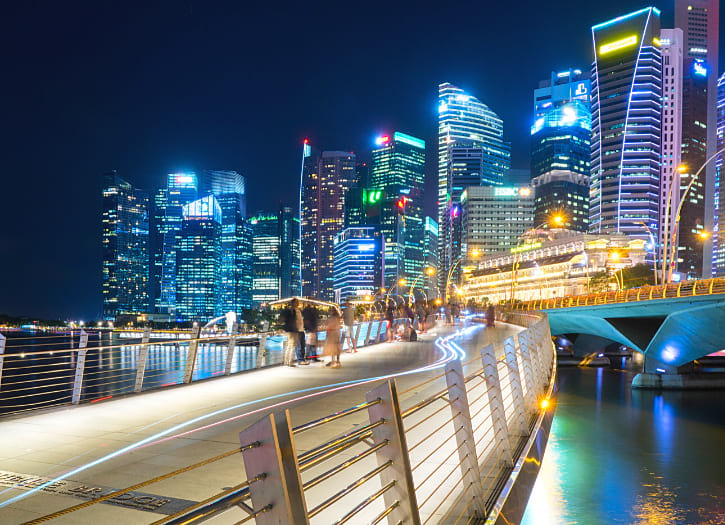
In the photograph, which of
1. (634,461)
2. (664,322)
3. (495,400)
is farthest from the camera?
(664,322)

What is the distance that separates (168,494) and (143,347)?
25.0 ft

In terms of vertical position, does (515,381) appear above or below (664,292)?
below

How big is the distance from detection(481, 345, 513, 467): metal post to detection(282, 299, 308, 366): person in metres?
12.3

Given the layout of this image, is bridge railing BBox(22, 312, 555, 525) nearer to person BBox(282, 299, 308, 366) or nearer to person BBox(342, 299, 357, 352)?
person BBox(282, 299, 308, 366)

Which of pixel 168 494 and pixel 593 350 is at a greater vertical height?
pixel 168 494

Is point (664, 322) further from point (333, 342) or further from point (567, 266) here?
point (567, 266)

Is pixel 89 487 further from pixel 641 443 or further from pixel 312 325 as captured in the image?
pixel 641 443

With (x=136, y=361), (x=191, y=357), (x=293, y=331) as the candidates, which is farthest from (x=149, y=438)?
(x=136, y=361)

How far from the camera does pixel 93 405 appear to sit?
38.1 feet

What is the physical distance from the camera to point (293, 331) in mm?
19750

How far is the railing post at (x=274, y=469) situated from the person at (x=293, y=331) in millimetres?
16649

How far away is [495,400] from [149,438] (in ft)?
16.4

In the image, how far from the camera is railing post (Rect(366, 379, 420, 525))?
4145mm

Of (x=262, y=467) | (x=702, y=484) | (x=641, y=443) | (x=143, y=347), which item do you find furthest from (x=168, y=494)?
(x=641, y=443)
